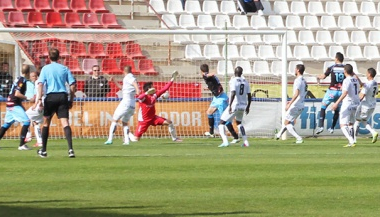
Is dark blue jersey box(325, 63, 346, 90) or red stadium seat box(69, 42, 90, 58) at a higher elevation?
red stadium seat box(69, 42, 90, 58)

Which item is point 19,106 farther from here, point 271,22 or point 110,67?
point 271,22

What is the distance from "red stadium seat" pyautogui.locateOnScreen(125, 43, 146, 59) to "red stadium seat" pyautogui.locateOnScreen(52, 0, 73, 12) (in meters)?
3.56

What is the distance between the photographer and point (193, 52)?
33.2 m

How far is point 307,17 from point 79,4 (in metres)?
9.19

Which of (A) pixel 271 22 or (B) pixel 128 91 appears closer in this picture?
(B) pixel 128 91

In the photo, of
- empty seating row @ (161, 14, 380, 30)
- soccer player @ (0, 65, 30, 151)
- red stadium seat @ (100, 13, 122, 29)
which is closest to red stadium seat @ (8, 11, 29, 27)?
red stadium seat @ (100, 13, 122, 29)

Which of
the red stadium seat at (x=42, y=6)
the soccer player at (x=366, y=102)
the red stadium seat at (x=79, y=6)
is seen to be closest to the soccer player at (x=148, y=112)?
the soccer player at (x=366, y=102)

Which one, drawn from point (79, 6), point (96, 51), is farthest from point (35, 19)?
point (96, 51)

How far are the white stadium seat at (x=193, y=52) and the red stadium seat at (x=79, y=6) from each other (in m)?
3.77

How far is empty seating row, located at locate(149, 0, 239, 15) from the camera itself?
113 ft

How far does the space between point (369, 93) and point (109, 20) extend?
11.1 meters

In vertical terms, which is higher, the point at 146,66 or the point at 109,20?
the point at 109,20

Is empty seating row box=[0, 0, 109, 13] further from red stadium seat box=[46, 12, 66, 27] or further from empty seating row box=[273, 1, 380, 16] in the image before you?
empty seating row box=[273, 1, 380, 16]

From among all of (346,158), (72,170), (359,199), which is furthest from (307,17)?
(359,199)
